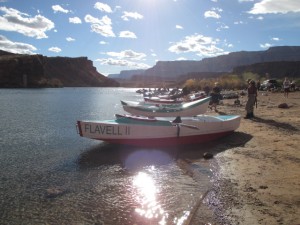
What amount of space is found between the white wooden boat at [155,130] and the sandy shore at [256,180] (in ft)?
3.05

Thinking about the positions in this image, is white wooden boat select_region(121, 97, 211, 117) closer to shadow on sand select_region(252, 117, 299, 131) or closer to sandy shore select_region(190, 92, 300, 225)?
shadow on sand select_region(252, 117, 299, 131)

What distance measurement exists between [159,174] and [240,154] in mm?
3823

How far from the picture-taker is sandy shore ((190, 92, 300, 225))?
6.99 m

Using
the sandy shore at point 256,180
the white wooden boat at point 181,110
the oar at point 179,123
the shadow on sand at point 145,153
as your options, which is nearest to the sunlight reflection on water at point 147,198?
the sandy shore at point 256,180

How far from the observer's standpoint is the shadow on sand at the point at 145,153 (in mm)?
12320

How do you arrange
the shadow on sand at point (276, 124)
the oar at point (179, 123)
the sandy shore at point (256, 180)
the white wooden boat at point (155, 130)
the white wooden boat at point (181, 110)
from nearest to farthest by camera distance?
the sandy shore at point (256, 180) → the white wooden boat at point (155, 130) → the oar at point (179, 123) → the shadow on sand at point (276, 124) → the white wooden boat at point (181, 110)

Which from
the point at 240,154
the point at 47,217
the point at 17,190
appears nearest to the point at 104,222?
the point at 47,217

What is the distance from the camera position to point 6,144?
610 inches

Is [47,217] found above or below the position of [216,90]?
below

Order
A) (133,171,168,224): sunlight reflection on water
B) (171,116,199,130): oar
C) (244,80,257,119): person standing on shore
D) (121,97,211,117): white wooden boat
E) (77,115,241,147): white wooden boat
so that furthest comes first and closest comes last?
(121,97,211,117): white wooden boat
(244,80,257,119): person standing on shore
(171,116,199,130): oar
(77,115,241,147): white wooden boat
(133,171,168,224): sunlight reflection on water

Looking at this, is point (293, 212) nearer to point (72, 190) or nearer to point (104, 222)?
point (104, 222)

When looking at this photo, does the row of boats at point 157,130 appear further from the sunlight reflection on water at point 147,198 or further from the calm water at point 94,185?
the sunlight reflection on water at point 147,198

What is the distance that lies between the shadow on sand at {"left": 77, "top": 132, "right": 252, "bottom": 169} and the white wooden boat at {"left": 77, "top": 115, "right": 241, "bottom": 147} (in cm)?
40

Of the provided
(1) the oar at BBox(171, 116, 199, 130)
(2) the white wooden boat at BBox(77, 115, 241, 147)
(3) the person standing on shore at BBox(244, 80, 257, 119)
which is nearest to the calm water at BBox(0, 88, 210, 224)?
(2) the white wooden boat at BBox(77, 115, 241, 147)
